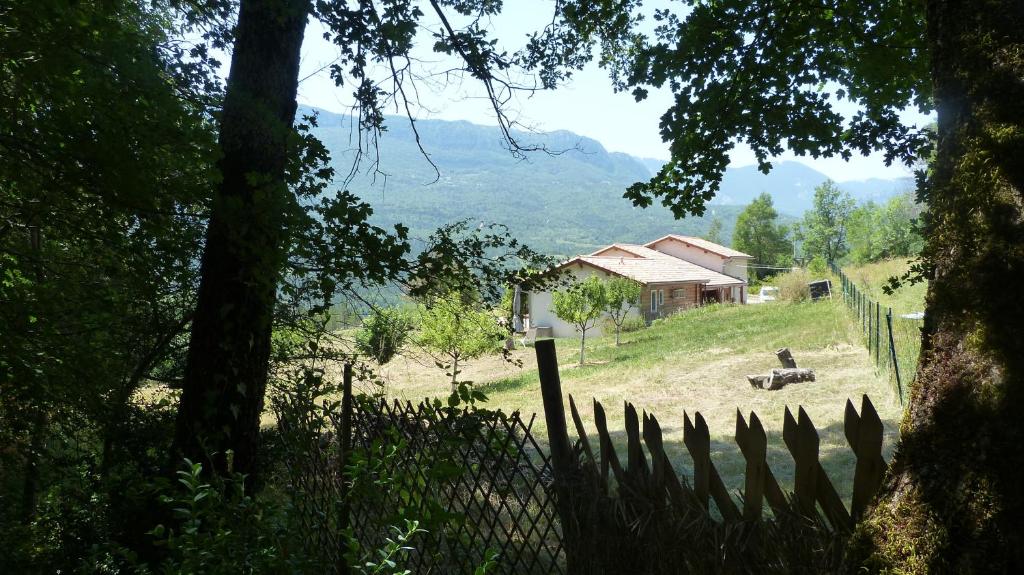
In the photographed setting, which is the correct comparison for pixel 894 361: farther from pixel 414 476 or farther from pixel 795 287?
pixel 795 287

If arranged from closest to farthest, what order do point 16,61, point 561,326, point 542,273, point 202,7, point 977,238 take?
point 977,238, point 16,61, point 202,7, point 542,273, point 561,326

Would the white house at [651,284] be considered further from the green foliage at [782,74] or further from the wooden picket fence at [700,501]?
the wooden picket fence at [700,501]

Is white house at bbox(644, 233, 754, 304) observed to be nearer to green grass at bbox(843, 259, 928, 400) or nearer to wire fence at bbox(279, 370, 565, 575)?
green grass at bbox(843, 259, 928, 400)

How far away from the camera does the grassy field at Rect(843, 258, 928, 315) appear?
19.3m

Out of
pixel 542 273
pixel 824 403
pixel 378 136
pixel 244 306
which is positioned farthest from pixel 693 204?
pixel 824 403

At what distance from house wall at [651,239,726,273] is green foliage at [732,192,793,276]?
69.7 ft

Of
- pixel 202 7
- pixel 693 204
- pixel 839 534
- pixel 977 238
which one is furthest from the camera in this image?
pixel 693 204

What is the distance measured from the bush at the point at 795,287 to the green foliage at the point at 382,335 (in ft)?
105

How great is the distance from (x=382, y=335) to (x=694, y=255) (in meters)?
63.5

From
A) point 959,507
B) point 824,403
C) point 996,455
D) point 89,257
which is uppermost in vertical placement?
point 89,257

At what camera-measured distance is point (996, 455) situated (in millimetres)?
1434

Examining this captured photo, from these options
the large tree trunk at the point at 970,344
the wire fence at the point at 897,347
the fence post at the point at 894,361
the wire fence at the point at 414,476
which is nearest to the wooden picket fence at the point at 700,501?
the wire fence at the point at 414,476

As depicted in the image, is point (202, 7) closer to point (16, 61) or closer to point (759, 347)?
point (16, 61)

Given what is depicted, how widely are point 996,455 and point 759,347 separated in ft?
71.4
